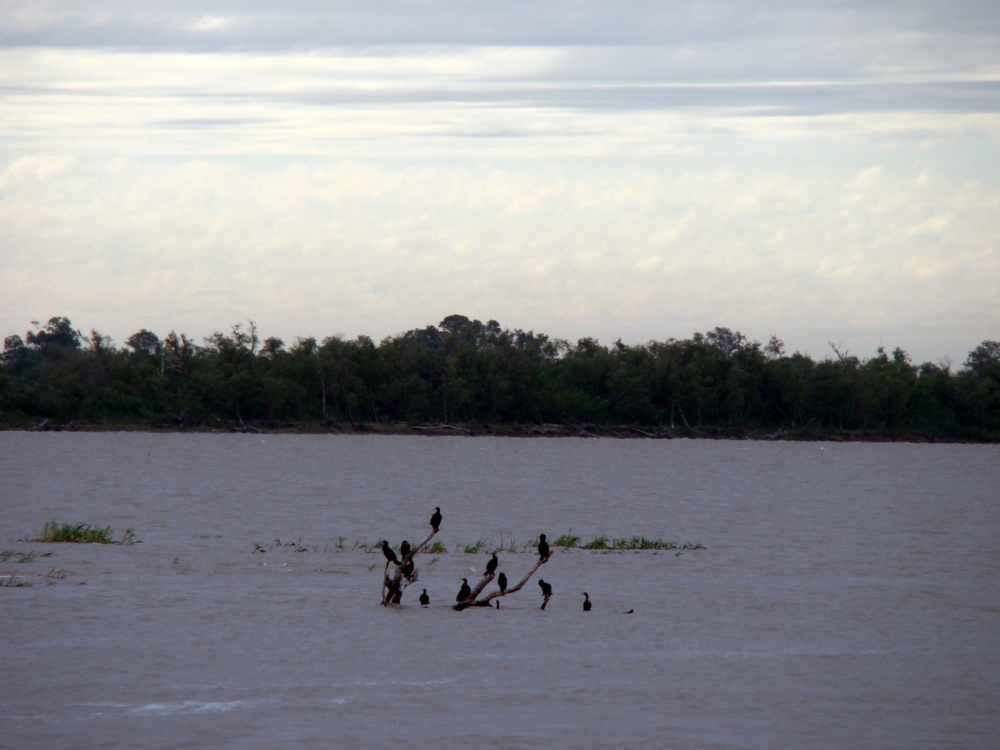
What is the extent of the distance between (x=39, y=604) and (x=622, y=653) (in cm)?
746

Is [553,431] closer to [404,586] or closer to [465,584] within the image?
[465,584]

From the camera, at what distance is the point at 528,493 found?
133 feet

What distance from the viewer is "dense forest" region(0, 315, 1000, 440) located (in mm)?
101688

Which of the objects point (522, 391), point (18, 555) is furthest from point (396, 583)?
point (522, 391)

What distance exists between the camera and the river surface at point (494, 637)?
9.81 metres

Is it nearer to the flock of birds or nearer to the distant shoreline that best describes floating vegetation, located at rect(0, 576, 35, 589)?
the flock of birds

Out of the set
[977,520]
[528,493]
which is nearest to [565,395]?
[528,493]

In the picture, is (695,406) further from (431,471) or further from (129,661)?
(129,661)

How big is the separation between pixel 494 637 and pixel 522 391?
92.0 meters

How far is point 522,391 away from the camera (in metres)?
106

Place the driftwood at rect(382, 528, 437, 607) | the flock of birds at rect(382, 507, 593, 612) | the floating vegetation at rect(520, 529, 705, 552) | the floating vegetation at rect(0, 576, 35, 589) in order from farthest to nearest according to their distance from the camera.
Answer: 1. the floating vegetation at rect(520, 529, 705, 552)
2. the floating vegetation at rect(0, 576, 35, 589)
3. the driftwood at rect(382, 528, 437, 607)
4. the flock of birds at rect(382, 507, 593, 612)

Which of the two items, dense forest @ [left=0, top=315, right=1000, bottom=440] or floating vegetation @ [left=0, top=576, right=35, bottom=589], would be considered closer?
floating vegetation @ [left=0, top=576, right=35, bottom=589]

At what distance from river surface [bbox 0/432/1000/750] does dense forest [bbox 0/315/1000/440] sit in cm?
7276

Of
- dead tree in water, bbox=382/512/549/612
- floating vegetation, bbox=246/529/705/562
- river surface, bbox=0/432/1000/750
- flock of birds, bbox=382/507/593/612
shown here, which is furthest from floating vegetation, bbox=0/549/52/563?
flock of birds, bbox=382/507/593/612
